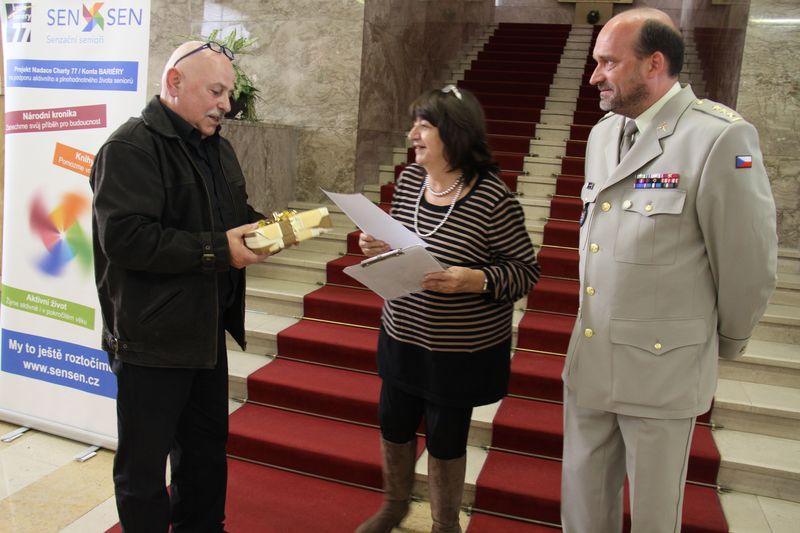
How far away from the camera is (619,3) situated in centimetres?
1213

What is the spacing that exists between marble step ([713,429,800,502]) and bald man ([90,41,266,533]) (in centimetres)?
219

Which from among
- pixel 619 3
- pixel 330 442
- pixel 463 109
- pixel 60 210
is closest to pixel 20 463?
pixel 60 210

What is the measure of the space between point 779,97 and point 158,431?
14.4ft

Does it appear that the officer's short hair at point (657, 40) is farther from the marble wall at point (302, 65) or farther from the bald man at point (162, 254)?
the marble wall at point (302, 65)

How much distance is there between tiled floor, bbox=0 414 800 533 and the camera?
8.15ft

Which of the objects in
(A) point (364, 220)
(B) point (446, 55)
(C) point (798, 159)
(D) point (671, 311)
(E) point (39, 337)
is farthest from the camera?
(B) point (446, 55)

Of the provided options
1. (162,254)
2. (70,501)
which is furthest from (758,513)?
(70,501)

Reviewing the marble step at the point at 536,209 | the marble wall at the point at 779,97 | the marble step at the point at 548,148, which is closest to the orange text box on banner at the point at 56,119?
the marble step at the point at 536,209

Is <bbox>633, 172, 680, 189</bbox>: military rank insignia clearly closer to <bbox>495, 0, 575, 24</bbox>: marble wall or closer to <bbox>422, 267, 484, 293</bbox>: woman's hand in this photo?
<bbox>422, 267, 484, 293</bbox>: woman's hand

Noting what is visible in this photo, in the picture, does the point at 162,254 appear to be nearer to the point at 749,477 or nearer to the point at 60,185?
the point at 60,185

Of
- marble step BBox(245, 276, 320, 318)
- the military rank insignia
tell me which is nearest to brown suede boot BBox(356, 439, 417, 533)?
the military rank insignia

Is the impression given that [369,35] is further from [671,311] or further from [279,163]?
[671,311]

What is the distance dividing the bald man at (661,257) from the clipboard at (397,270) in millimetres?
433

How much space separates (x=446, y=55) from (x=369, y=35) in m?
2.72
